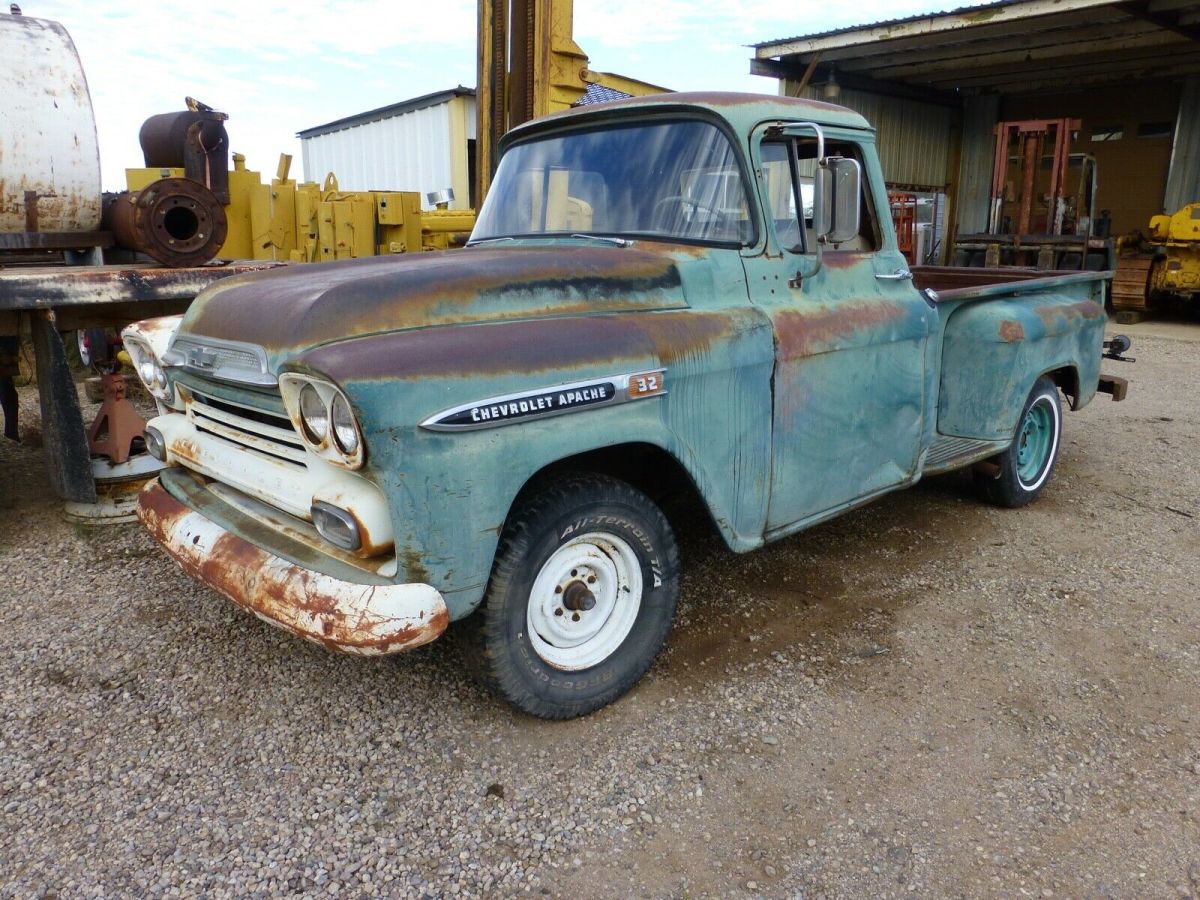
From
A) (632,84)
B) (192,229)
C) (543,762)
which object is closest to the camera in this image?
(543,762)

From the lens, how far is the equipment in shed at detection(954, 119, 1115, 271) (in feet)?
44.0

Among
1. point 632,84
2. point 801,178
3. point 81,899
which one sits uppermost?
point 632,84

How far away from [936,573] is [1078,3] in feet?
40.0

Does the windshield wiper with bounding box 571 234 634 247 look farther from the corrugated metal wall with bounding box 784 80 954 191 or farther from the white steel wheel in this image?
the corrugated metal wall with bounding box 784 80 954 191

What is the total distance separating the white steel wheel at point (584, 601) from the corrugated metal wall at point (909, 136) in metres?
16.7

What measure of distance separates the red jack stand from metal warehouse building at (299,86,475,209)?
426 inches

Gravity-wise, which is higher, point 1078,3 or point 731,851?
point 1078,3

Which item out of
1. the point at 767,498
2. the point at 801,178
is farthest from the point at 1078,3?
the point at 767,498

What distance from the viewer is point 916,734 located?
2869mm

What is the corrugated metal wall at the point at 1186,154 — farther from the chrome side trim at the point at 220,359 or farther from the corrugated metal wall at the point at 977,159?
the chrome side trim at the point at 220,359

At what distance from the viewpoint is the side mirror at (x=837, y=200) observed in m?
3.26

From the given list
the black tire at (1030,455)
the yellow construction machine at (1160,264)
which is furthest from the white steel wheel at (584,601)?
the yellow construction machine at (1160,264)

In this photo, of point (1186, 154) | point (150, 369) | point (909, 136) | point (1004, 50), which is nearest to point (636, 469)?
point (150, 369)

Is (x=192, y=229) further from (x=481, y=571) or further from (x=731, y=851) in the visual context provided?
(x=731, y=851)
